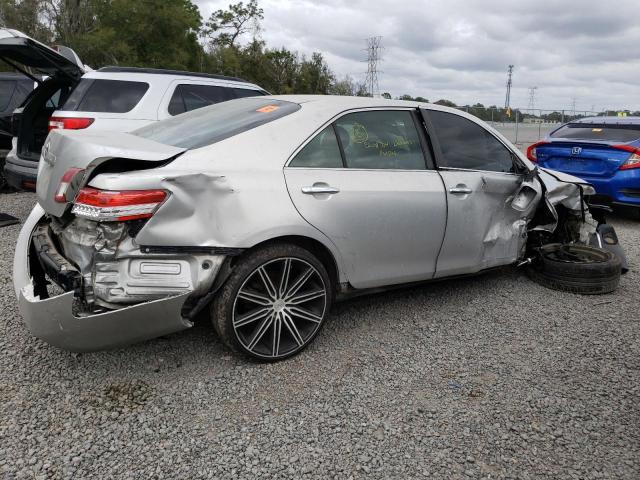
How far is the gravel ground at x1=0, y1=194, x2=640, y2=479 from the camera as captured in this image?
7.61 feet

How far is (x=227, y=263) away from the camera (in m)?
2.81

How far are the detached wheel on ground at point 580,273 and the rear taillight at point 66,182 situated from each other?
378 cm

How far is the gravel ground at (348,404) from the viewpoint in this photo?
2.32 metres

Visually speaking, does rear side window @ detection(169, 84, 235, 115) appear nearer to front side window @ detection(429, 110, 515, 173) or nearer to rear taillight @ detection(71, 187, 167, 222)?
front side window @ detection(429, 110, 515, 173)

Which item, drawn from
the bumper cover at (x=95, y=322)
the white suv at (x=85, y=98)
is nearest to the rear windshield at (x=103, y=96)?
the white suv at (x=85, y=98)

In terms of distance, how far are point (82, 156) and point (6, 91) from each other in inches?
268

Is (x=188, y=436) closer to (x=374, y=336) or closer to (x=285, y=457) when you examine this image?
(x=285, y=457)

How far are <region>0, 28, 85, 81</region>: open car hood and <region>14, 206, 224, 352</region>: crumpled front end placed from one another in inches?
127

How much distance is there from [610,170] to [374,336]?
5.03 m

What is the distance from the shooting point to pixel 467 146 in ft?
13.1

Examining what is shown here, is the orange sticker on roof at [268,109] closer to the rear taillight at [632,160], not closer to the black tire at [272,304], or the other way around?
the black tire at [272,304]

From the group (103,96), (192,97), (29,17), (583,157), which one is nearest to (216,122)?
(103,96)

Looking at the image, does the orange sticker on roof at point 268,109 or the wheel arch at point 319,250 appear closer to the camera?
the wheel arch at point 319,250

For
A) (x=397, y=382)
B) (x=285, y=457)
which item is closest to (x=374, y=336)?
(x=397, y=382)
